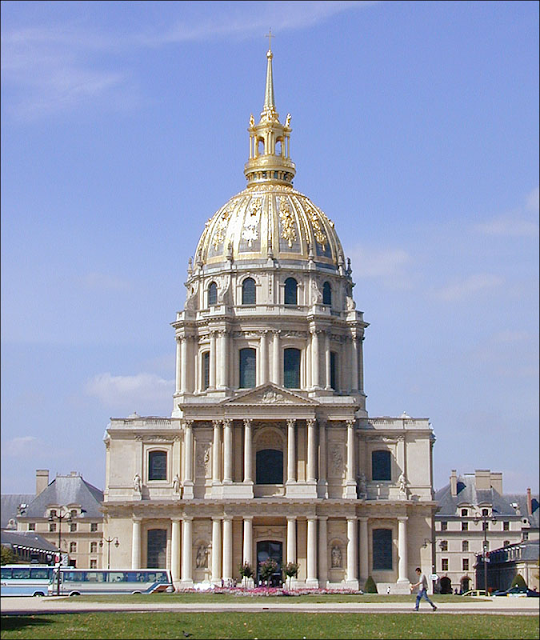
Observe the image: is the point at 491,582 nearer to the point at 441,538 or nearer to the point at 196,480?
the point at 441,538

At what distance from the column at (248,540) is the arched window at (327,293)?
74.2 ft

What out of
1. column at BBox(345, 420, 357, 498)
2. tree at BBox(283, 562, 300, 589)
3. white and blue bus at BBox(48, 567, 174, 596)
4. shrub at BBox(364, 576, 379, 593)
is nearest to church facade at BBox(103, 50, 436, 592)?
column at BBox(345, 420, 357, 498)

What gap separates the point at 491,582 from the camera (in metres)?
133

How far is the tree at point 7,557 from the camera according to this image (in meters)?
102

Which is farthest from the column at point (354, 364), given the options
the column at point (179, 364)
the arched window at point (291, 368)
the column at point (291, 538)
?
the column at point (291, 538)

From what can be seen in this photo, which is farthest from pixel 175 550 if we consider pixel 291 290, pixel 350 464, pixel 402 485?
pixel 291 290

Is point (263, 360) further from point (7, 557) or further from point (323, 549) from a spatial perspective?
point (7, 557)

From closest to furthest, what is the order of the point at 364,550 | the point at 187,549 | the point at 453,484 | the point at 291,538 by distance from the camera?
the point at 291,538, the point at 187,549, the point at 364,550, the point at 453,484

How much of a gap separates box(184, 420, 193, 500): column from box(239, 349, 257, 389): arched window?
889cm

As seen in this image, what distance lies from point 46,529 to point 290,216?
48417 mm

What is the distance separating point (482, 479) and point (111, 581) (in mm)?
64461

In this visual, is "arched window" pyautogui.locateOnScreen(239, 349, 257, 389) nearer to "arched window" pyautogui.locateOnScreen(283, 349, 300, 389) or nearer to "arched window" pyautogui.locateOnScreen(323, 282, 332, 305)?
"arched window" pyautogui.locateOnScreen(283, 349, 300, 389)

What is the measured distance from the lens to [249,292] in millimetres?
111500

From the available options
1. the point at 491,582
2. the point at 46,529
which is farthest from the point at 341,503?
the point at 46,529
